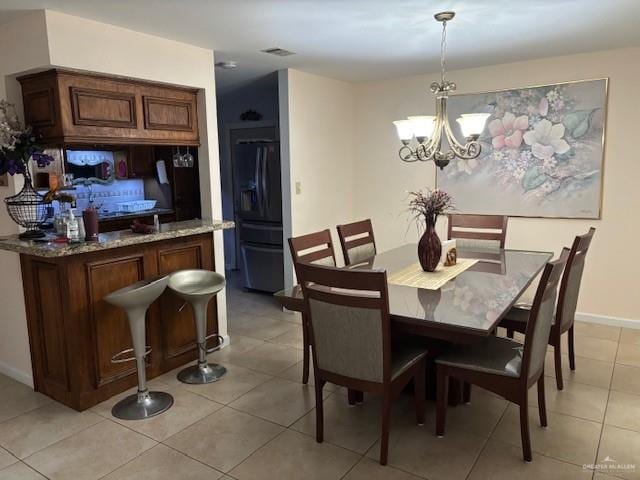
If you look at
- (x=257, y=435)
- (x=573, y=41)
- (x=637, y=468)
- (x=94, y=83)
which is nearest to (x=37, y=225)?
(x=94, y=83)

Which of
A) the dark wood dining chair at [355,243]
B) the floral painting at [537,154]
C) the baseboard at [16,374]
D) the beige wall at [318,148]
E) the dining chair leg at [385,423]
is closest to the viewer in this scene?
the dining chair leg at [385,423]

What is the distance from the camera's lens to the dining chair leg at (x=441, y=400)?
242 centimetres

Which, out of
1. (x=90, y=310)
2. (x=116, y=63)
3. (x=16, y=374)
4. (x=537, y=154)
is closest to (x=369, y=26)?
(x=116, y=63)

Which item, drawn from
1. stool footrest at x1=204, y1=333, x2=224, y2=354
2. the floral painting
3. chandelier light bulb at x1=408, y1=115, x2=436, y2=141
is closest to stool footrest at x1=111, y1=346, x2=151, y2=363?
stool footrest at x1=204, y1=333, x2=224, y2=354

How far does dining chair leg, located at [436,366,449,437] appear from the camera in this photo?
2424 millimetres

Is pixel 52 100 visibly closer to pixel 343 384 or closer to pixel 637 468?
pixel 343 384

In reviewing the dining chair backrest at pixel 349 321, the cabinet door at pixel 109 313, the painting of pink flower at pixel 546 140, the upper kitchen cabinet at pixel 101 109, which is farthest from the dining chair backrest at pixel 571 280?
the upper kitchen cabinet at pixel 101 109

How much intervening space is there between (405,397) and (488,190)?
7.99 feet

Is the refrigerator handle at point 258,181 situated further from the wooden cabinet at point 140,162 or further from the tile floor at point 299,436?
the tile floor at point 299,436

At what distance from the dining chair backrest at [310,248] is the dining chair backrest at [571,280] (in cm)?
145

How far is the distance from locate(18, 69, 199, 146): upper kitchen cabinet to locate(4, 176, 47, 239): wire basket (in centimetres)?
34

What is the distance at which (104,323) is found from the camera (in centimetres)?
295

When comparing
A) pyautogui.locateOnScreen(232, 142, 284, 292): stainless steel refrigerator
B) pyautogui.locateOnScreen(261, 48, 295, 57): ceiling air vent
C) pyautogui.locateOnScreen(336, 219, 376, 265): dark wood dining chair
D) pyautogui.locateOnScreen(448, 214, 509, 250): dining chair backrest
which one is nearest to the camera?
pyautogui.locateOnScreen(336, 219, 376, 265): dark wood dining chair

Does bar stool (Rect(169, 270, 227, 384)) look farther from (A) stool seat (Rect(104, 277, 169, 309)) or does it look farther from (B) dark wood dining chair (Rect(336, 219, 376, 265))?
(B) dark wood dining chair (Rect(336, 219, 376, 265))
